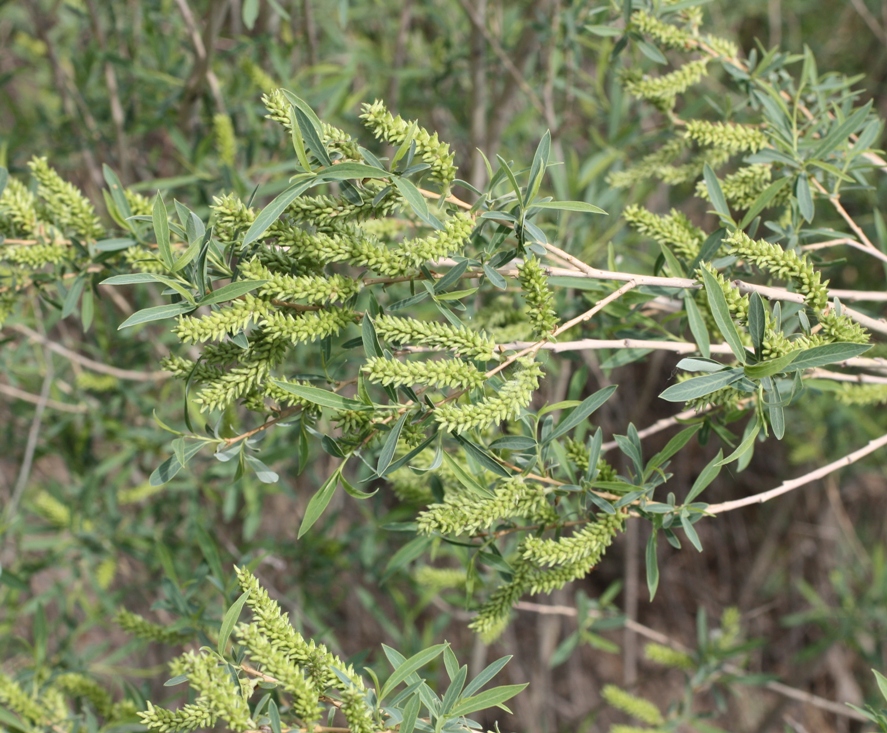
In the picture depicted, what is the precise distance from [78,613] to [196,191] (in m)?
1.87

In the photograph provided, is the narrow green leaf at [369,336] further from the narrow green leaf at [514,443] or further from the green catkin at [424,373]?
the narrow green leaf at [514,443]

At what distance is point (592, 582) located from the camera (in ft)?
11.5

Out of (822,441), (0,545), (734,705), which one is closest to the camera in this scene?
(0,545)

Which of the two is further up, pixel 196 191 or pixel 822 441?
pixel 196 191

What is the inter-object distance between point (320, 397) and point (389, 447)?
0.09 metres

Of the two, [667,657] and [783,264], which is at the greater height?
[783,264]

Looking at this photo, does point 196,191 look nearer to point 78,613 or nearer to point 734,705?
point 78,613

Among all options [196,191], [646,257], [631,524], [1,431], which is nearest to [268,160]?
[196,191]

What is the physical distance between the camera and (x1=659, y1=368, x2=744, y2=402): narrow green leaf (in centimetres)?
79

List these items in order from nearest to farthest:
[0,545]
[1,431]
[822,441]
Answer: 1. [0,545]
2. [1,431]
3. [822,441]

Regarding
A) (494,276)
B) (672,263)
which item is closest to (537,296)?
(494,276)

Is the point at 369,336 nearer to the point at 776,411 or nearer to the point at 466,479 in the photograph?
the point at 466,479

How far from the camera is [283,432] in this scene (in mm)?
1818

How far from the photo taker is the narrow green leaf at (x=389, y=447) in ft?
2.57
